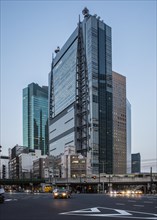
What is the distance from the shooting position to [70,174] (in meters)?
194

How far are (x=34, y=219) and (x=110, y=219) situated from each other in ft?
10.6

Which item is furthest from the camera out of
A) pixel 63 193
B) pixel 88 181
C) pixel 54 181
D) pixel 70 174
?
pixel 70 174

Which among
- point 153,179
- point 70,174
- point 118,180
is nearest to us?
point 153,179

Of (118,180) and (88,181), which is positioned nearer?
(118,180)

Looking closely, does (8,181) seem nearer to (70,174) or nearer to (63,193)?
(70,174)

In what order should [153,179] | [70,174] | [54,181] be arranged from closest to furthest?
1. [153,179]
2. [54,181]
3. [70,174]

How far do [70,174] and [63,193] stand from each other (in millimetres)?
149539

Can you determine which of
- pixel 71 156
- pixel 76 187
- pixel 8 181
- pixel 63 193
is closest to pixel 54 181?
pixel 76 187

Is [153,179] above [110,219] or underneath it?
underneath

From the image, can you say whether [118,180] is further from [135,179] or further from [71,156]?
[71,156]

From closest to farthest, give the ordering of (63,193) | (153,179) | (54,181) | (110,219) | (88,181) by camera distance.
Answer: (110,219) → (63,193) → (153,179) → (88,181) → (54,181)

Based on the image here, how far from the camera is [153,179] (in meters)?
122

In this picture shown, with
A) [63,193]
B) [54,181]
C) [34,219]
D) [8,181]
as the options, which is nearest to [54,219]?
[34,219]

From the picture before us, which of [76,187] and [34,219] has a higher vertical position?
[34,219]
